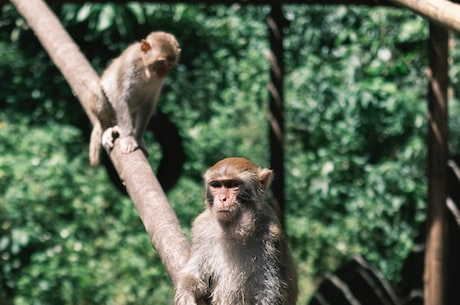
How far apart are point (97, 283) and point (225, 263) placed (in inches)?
160

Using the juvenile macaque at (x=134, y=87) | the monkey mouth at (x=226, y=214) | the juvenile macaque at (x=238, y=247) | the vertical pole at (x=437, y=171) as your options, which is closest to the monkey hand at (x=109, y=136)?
the juvenile macaque at (x=134, y=87)

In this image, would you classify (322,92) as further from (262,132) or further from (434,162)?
(434,162)

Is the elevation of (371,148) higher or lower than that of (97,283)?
higher

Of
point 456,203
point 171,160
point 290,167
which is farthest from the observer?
point 290,167

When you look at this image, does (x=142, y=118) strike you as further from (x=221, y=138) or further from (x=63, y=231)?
(x=221, y=138)

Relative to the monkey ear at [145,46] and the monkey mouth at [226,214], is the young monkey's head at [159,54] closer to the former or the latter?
the monkey ear at [145,46]

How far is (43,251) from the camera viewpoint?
7.28m

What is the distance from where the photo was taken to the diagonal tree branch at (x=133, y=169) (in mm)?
3564

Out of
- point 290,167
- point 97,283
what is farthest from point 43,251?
point 290,167

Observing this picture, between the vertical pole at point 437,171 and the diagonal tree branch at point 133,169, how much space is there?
1.68 meters

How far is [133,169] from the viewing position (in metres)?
4.11

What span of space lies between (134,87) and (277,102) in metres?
1.05

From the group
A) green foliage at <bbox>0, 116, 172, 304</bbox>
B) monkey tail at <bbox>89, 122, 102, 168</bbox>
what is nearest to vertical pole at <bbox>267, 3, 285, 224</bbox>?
monkey tail at <bbox>89, 122, 102, 168</bbox>

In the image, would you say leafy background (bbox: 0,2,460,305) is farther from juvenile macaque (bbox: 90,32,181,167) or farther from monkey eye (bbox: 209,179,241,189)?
monkey eye (bbox: 209,179,241,189)
